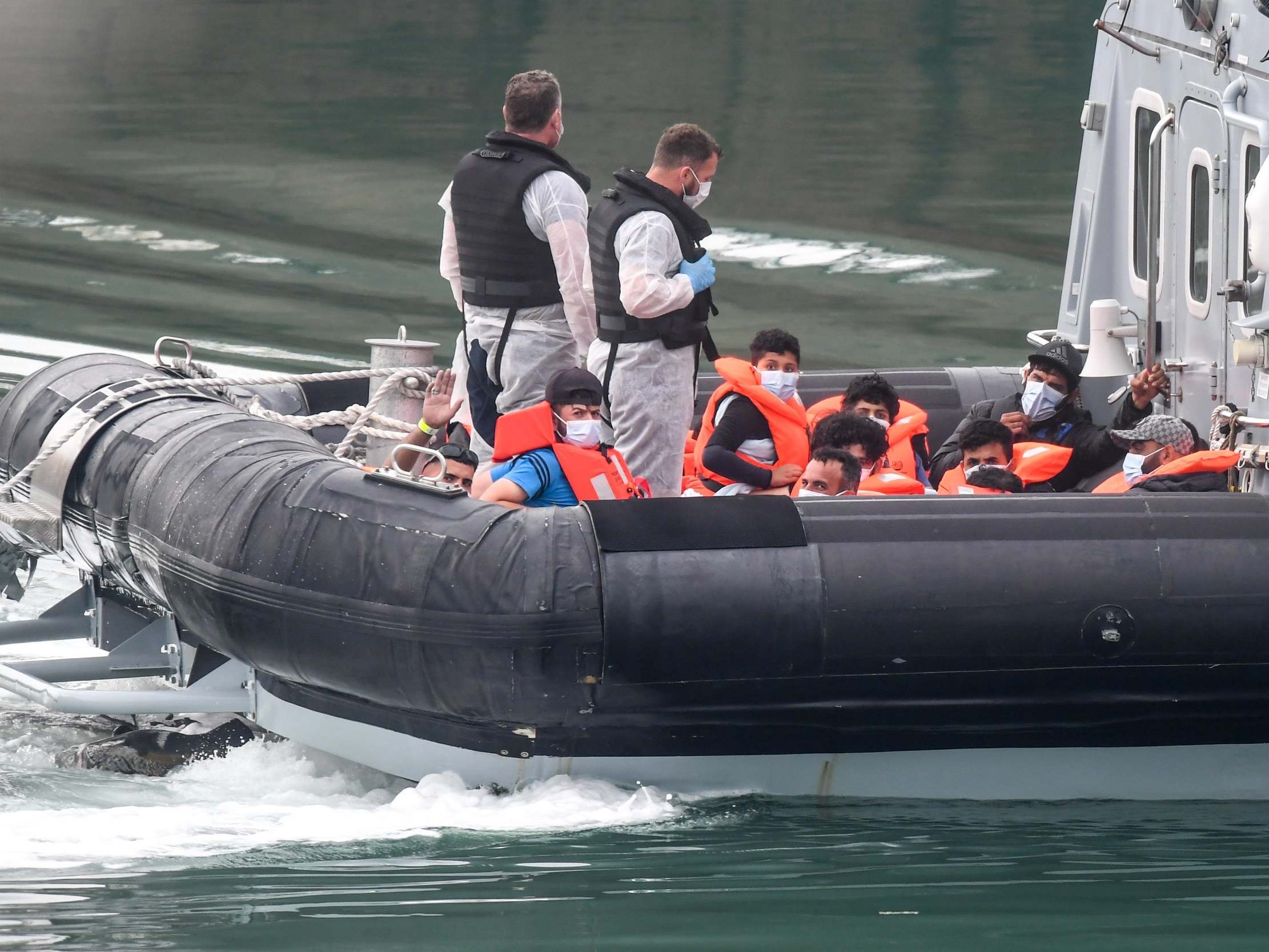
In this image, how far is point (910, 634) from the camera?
150 inches

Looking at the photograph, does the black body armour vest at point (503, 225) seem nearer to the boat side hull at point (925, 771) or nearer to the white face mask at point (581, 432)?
the white face mask at point (581, 432)

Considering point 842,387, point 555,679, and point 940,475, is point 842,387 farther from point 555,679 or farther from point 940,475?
point 555,679

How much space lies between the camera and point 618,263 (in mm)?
4410

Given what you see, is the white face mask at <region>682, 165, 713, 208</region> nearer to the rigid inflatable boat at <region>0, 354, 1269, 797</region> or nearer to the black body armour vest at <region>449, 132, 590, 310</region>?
the black body armour vest at <region>449, 132, 590, 310</region>

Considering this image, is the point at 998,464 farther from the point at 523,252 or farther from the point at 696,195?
the point at 523,252

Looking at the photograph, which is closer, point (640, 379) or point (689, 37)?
point (640, 379)

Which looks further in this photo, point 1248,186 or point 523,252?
point 523,252

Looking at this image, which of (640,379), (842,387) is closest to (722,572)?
(640,379)

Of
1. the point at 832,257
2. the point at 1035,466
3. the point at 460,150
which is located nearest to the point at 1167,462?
the point at 1035,466

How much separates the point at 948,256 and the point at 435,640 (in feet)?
32.0

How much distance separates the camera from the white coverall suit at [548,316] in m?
4.57

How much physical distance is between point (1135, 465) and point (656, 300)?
4.25 ft

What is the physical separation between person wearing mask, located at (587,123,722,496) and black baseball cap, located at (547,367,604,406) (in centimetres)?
31

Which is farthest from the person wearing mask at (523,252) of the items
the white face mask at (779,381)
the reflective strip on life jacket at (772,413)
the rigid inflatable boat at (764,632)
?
the rigid inflatable boat at (764,632)
